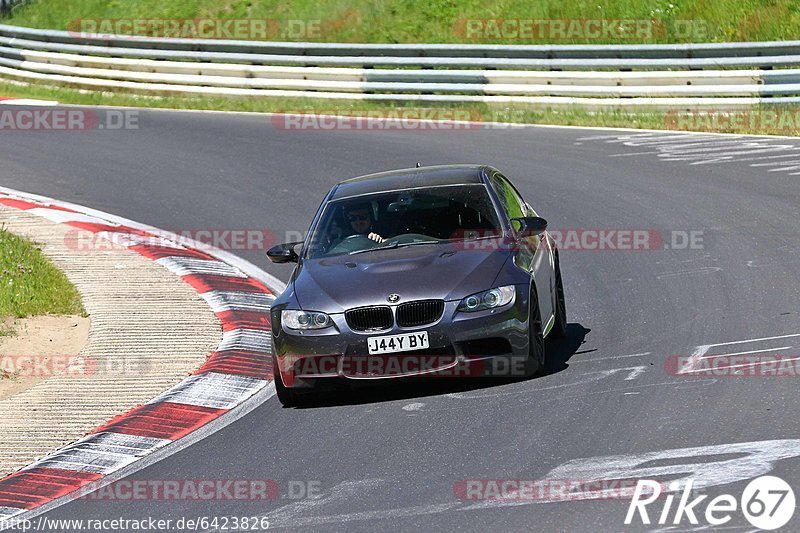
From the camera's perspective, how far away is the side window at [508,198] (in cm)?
1053

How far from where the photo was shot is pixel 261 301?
1268 cm

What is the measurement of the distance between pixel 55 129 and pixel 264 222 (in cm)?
912

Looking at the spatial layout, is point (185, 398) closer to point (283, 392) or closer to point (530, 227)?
point (283, 392)

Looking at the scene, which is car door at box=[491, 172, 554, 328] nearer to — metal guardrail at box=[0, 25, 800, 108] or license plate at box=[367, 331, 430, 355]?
license plate at box=[367, 331, 430, 355]

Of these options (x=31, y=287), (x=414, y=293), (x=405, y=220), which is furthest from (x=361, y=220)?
(x=31, y=287)

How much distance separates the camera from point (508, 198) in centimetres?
1080

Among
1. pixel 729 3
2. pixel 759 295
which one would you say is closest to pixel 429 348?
pixel 759 295

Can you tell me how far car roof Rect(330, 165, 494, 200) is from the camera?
10406 mm

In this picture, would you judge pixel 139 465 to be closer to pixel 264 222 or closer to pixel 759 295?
pixel 759 295

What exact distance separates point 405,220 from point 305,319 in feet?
4.50

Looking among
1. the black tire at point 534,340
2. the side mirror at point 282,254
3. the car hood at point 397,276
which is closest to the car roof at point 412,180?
the side mirror at point 282,254

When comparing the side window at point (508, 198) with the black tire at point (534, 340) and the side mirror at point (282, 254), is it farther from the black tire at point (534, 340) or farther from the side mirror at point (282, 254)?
the side mirror at point (282, 254)

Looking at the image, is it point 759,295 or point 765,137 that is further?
point 765,137

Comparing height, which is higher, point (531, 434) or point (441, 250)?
point (441, 250)
